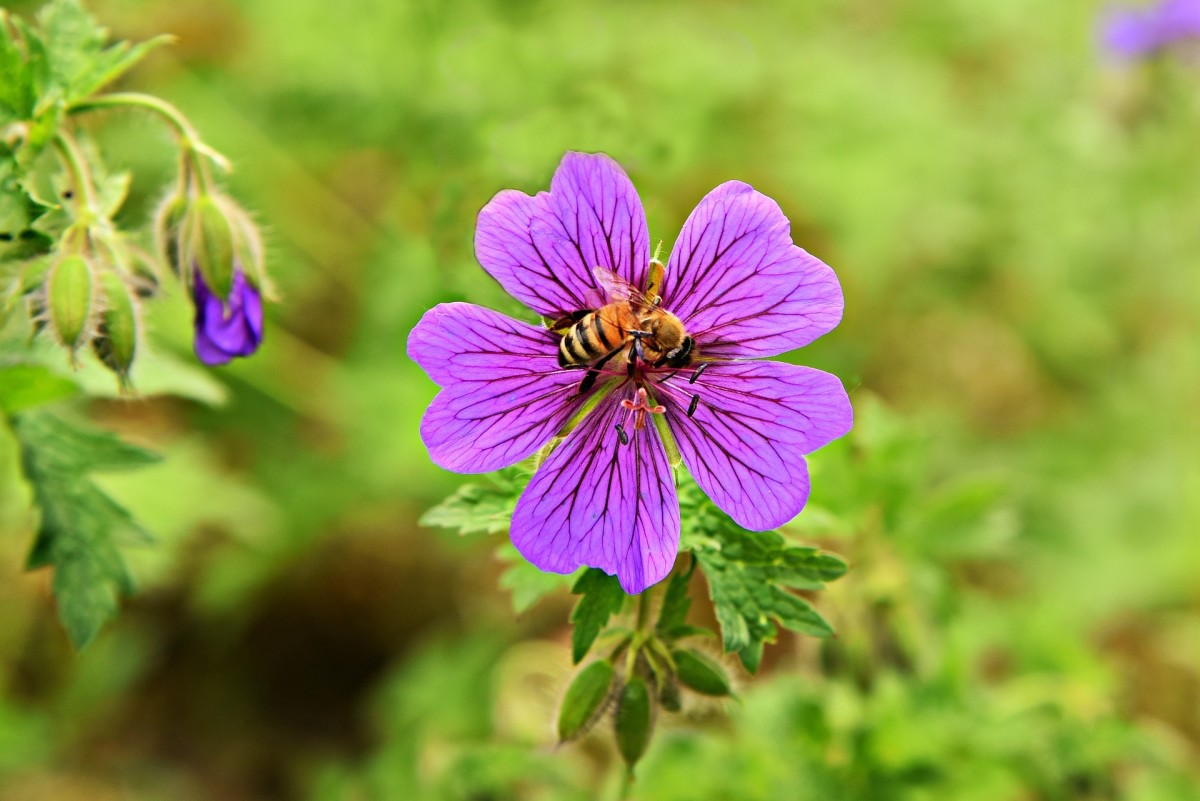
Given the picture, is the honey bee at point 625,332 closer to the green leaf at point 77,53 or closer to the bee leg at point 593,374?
the bee leg at point 593,374

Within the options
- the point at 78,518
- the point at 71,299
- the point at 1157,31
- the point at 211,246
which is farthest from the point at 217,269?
the point at 1157,31

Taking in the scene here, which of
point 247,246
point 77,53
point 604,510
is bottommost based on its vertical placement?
point 604,510

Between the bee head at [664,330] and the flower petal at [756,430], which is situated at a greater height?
the bee head at [664,330]

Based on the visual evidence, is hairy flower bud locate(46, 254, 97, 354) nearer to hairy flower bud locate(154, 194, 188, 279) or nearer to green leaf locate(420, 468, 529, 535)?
hairy flower bud locate(154, 194, 188, 279)

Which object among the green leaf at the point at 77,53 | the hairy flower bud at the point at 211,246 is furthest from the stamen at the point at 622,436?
the green leaf at the point at 77,53

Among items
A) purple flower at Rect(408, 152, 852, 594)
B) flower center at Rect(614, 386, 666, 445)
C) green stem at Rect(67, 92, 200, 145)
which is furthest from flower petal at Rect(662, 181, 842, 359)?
green stem at Rect(67, 92, 200, 145)

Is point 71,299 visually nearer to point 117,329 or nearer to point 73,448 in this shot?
point 117,329
